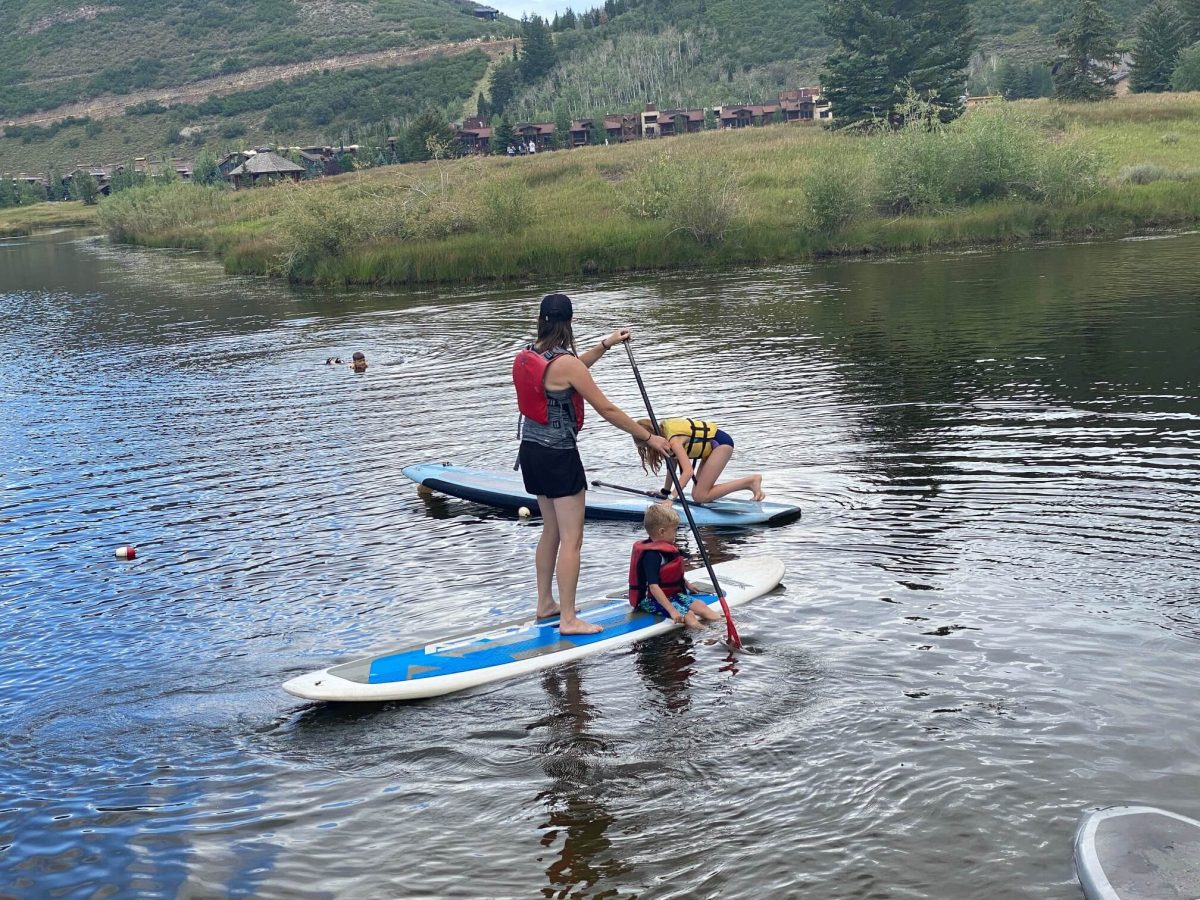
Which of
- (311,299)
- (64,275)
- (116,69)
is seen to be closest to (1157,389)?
(311,299)

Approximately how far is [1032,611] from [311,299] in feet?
101

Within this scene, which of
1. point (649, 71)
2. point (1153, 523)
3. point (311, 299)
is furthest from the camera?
point (649, 71)

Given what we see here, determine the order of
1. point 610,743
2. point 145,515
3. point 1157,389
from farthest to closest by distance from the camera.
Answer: point 1157,389 → point 145,515 → point 610,743

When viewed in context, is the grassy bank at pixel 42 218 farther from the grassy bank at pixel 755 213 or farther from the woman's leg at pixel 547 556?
the woman's leg at pixel 547 556

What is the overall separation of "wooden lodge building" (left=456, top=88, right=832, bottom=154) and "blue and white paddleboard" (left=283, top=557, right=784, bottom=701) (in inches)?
3399

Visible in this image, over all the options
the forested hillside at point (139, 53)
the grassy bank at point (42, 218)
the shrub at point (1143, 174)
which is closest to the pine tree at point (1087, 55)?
the shrub at point (1143, 174)

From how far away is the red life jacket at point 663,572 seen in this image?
8781mm

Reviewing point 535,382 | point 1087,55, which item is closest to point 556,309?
point 535,382

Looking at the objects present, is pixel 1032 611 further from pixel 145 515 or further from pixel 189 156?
pixel 189 156

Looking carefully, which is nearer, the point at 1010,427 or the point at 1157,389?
the point at 1010,427

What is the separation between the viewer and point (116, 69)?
182125mm

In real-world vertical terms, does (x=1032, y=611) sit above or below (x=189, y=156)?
below

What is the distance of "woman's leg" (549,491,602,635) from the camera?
8.12 metres

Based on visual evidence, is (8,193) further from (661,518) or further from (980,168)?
(661,518)
